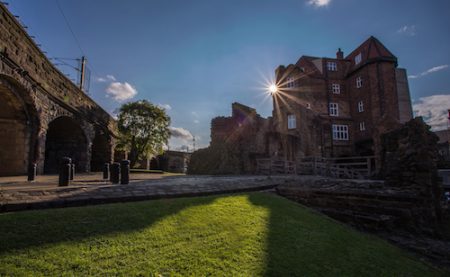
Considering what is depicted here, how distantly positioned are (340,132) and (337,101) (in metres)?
4.61

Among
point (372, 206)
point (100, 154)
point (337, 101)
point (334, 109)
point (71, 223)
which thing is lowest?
point (372, 206)

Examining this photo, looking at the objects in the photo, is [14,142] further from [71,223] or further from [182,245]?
[182,245]

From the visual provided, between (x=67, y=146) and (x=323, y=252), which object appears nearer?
(x=323, y=252)

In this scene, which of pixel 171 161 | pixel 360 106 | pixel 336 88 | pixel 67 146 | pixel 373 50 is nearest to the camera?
pixel 67 146

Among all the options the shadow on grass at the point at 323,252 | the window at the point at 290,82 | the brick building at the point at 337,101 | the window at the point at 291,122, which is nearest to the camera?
the shadow on grass at the point at 323,252

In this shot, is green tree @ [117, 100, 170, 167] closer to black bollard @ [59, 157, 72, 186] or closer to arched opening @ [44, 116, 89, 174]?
arched opening @ [44, 116, 89, 174]

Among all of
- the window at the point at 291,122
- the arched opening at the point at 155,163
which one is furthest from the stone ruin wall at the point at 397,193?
the arched opening at the point at 155,163

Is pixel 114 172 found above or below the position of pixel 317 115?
below

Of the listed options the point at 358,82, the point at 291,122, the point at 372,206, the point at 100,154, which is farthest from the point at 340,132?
the point at 100,154

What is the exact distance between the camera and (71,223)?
3285 mm

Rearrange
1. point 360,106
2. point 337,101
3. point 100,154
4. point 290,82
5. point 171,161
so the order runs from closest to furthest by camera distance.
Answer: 1. point 100,154
2. point 360,106
3. point 337,101
4. point 290,82
5. point 171,161

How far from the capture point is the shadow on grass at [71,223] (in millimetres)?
2761

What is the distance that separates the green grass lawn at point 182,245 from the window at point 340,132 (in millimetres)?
26101

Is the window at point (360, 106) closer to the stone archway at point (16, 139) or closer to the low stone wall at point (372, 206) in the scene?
the low stone wall at point (372, 206)
